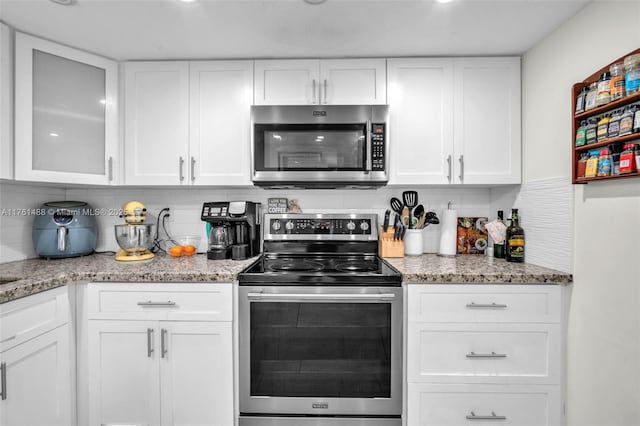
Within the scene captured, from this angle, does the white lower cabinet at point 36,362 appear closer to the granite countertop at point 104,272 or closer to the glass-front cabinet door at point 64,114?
the granite countertop at point 104,272

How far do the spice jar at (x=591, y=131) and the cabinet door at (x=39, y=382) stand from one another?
2.49 meters

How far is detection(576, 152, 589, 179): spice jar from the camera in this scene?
4.50 ft

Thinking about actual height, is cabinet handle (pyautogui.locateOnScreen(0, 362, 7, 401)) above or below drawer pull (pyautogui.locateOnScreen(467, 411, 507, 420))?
above

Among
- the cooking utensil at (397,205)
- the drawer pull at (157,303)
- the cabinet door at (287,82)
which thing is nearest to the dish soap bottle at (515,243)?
the cooking utensil at (397,205)

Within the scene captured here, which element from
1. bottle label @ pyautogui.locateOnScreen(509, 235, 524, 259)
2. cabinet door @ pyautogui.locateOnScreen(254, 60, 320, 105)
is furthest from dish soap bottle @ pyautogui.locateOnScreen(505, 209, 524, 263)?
cabinet door @ pyautogui.locateOnScreen(254, 60, 320, 105)

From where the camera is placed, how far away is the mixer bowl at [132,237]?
191cm

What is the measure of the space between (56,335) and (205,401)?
74 cm

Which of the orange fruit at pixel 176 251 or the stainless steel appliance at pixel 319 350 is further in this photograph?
the orange fruit at pixel 176 251

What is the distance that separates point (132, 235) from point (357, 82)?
1637 mm

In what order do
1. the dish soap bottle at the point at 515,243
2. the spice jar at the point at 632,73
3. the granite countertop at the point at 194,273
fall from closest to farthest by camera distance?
the spice jar at the point at 632,73 → the granite countertop at the point at 194,273 → the dish soap bottle at the point at 515,243

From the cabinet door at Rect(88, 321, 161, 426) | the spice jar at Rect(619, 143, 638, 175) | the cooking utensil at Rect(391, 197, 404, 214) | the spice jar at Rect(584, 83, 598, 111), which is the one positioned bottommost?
the cabinet door at Rect(88, 321, 161, 426)

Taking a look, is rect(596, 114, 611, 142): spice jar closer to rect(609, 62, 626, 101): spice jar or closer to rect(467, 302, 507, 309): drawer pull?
rect(609, 62, 626, 101): spice jar

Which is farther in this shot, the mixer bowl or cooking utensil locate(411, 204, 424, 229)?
cooking utensil locate(411, 204, 424, 229)

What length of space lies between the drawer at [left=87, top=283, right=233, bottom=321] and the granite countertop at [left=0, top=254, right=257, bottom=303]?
0.13 feet
